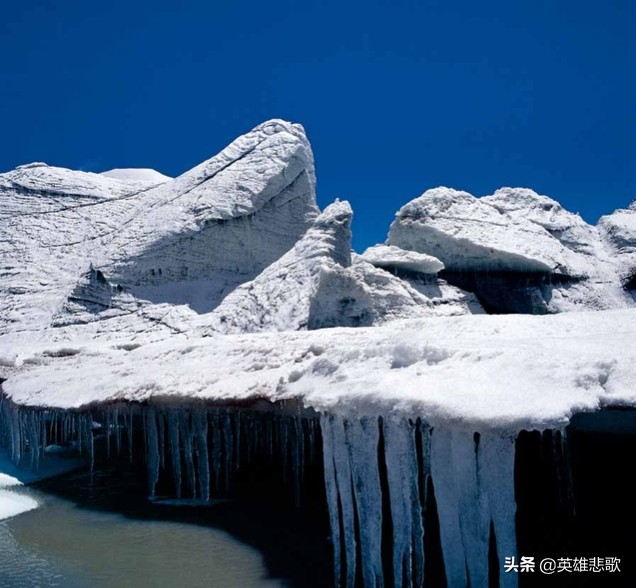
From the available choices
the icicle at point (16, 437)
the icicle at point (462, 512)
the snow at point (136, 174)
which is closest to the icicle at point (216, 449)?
the icicle at point (16, 437)

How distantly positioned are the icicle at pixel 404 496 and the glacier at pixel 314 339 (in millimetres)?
18

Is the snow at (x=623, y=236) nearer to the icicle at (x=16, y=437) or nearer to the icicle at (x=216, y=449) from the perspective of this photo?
the icicle at (x=216, y=449)

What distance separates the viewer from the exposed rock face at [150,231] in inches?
815

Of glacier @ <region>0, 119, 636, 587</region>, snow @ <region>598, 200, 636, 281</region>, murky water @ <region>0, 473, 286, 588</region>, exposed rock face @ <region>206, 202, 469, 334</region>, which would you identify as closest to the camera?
glacier @ <region>0, 119, 636, 587</region>

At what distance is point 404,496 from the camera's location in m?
5.18

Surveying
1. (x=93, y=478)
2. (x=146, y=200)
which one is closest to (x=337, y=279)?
(x=93, y=478)

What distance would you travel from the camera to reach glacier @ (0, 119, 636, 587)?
15.8 ft

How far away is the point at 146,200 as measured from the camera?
84.0ft

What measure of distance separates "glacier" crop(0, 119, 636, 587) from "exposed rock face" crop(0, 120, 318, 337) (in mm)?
92

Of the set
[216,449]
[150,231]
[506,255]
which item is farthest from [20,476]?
[506,255]

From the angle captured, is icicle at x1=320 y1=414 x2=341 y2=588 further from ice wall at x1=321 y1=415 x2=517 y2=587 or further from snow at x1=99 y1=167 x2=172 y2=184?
snow at x1=99 y1=167 x2=172 y2=184

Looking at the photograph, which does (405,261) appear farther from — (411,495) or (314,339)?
(411,495)

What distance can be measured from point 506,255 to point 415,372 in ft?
50.5

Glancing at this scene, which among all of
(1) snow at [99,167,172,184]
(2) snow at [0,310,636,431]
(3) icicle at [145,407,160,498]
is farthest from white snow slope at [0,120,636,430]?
(1) snow at [99,167,172,184]
